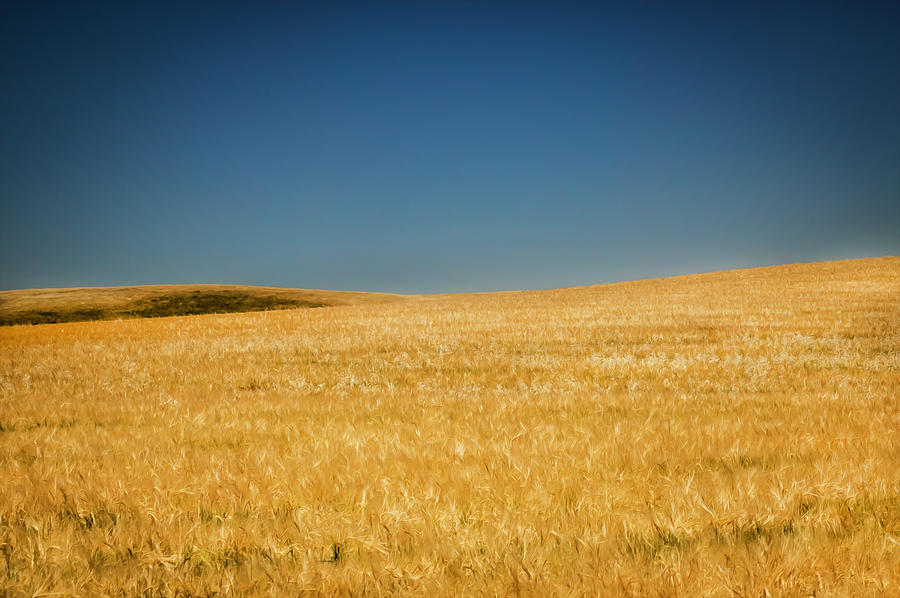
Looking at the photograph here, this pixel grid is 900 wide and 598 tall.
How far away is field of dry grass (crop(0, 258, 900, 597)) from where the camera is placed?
8.15ft

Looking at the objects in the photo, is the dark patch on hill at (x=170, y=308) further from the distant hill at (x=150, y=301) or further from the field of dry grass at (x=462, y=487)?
the field of dry grass at (x=462, y=487)

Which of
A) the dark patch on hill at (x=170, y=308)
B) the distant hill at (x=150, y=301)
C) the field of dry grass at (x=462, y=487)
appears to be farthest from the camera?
the distant hill at (x=150, y=301)

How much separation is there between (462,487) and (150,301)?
7843 cm

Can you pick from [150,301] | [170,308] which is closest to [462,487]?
[170,308]

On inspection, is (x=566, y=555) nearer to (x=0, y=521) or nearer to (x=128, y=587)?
(x=128, y=587)

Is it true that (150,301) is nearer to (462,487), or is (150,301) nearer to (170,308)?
(170,308)

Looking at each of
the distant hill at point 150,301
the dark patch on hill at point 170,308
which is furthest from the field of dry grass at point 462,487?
the distant hill at point 150,301

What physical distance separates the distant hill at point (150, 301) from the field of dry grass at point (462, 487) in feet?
204

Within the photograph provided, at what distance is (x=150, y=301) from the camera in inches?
2751

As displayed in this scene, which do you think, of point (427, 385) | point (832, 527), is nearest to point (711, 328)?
point (427, 385)

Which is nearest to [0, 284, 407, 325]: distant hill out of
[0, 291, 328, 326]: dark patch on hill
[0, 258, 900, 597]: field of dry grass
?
[0, 291, 328, 326]: dark patch on hill

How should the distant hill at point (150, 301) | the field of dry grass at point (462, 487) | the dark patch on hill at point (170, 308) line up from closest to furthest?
the field of dry grass at point (462, 487) → the dark patch on hill at point (170, 308) → the distant hill at point (150, 301)

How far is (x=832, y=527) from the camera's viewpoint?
2.89 metres

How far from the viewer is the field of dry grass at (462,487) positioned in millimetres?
2484
